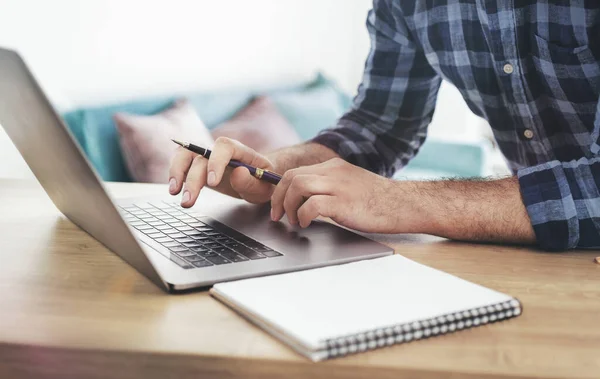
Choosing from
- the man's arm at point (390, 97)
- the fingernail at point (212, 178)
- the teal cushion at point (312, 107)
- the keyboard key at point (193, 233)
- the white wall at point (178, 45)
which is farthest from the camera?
the teal cushion at point (312, 107)

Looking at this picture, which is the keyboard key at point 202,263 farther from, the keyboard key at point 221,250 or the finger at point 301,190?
the finger at point 301,190

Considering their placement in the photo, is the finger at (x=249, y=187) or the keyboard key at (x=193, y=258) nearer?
the keyboard key at (x=193, y=258)

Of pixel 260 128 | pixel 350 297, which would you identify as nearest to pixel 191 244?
pixel 350 297

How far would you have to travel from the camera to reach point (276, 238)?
0.90 meters

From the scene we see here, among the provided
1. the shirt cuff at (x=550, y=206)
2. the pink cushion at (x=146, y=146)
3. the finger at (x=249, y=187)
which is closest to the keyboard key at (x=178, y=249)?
the finger at (x=249, y=187)

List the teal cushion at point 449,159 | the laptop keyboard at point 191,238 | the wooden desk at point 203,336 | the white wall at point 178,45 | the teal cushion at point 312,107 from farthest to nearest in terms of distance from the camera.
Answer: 1. the teal cushion at point 449,159
2. the teal cushion at point 312,107
3. the white wall at point 178,45
4. the laptop keyboard at point 191,238
5. the wooden desk at point 203,336

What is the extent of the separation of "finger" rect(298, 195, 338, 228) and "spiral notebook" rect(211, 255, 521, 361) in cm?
17

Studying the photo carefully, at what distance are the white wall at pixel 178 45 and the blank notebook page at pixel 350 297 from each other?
155 centimetres

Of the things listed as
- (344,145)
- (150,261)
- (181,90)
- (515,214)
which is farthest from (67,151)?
(181,90)

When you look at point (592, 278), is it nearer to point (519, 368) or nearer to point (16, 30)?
point (519, 368)

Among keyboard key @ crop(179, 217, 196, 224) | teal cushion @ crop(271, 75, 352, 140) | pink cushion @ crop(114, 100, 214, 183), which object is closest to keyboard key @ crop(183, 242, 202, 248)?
keyboard key @ crop(179, 217, 196, 224)

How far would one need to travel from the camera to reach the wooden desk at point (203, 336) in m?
0.55

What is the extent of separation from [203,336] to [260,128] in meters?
2.35

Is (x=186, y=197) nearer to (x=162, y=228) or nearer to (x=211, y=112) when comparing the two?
(x=162, y=228)
